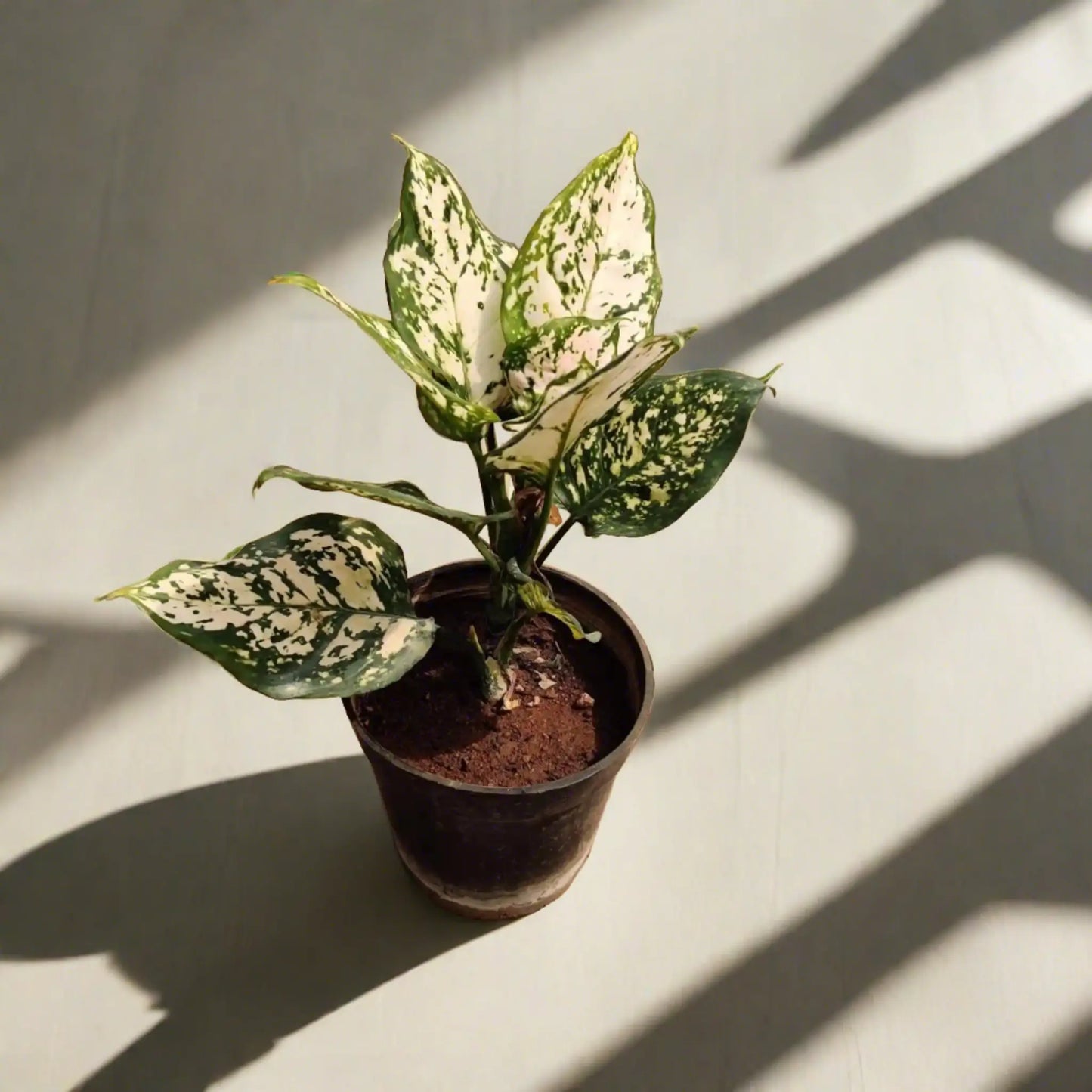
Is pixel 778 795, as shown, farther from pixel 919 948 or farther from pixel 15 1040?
pixel 15 1040

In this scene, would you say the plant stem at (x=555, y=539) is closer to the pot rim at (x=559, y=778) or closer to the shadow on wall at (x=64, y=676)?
the pot rim at (x=559, y=778)

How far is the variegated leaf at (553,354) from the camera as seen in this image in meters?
0.84

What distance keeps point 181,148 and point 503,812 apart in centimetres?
135

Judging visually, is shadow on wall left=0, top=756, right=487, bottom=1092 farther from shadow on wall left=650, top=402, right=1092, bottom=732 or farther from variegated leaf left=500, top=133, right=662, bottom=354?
variegated leaf left=500, top=133, right=662, bottom=354

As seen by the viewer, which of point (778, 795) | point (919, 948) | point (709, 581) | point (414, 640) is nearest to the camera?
point (414, 640)

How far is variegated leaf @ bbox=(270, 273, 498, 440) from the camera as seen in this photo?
2.56 feet

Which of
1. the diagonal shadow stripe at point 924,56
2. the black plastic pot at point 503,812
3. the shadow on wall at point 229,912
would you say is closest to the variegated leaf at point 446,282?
the black plastic pot at point 503,812

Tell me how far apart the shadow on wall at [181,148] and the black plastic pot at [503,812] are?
831 millimetres

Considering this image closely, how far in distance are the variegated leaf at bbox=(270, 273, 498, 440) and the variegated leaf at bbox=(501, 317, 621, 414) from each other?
0.04m

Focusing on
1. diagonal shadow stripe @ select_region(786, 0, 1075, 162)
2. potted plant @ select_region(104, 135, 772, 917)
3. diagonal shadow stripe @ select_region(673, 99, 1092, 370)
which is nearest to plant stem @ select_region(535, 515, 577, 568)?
potted plant @ select_region(104, 135, 772, 917)

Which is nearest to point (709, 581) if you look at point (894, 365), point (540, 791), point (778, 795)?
point (778, 795)

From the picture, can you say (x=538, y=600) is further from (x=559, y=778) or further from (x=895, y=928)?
(x=895, y=928)

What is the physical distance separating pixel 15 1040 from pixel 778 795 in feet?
2.48

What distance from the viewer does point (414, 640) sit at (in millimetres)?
863
